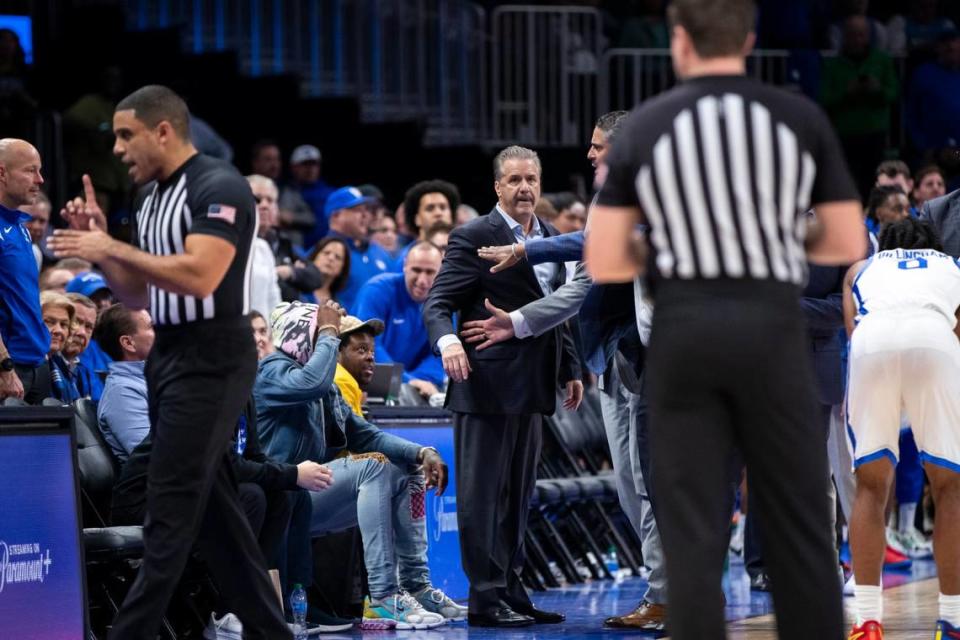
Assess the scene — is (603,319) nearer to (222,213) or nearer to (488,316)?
(488,316)

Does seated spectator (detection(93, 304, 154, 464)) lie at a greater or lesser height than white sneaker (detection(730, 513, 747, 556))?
greater

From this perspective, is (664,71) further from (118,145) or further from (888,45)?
(118,145)

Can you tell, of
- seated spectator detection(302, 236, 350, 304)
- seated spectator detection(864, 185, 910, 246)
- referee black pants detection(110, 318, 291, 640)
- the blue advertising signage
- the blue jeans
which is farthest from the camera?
seated spectator detection(302, 236, 350, 304)

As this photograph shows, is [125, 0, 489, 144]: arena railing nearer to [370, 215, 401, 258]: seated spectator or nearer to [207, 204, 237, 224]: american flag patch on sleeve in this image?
[370, 215, 401, 258]: seated spectator

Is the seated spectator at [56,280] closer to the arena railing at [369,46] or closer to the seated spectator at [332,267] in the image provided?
the seated spectator at [332,267]

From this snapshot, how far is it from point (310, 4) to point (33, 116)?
4.17m

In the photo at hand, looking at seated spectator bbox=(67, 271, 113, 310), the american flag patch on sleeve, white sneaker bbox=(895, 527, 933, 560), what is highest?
the american flag patch on sleeve

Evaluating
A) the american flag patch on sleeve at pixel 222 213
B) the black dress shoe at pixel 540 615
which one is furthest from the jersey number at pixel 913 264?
the american flag patch on sleeve at pixel 222 213

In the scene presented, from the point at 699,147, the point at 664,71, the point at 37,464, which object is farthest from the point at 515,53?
the point at 699,147

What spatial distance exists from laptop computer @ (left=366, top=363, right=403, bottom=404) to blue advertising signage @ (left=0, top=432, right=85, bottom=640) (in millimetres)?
2722

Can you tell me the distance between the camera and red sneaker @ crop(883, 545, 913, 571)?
33.8 feet

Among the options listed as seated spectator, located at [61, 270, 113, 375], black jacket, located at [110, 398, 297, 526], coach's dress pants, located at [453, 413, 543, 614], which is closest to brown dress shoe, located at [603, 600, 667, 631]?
coach's dress pants, located at [453, 413, 543, 614]

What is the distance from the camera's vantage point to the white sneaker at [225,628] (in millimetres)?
7055

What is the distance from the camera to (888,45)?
16.4 meters
